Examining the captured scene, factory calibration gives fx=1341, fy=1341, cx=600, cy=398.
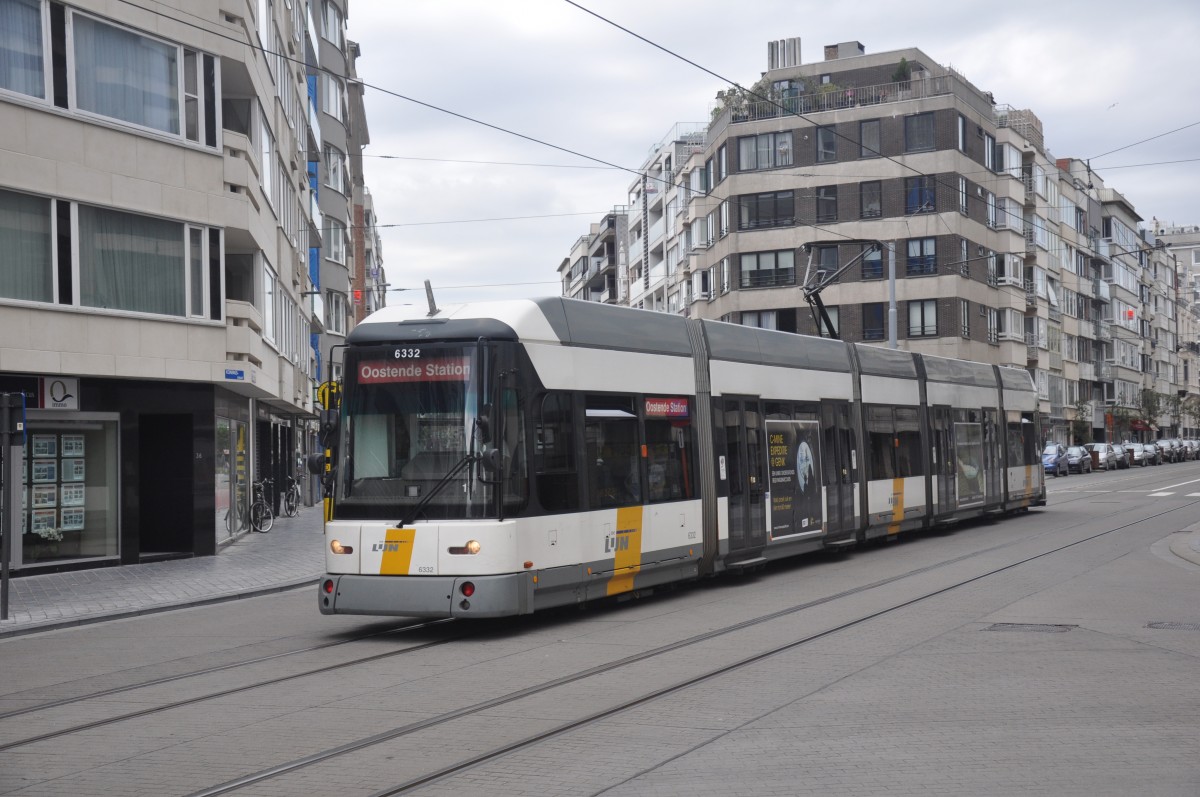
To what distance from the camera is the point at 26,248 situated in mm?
21000

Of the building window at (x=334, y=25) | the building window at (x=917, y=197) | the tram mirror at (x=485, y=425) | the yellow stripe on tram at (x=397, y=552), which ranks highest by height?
the building window at (x=334, y=25)

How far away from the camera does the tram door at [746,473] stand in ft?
55.4

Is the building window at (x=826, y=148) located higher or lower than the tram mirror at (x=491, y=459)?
Result: higher

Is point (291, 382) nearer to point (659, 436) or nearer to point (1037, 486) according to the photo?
point (1037, 486)

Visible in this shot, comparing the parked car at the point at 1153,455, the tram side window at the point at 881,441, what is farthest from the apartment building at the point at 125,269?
the parked car at the point at 1153,455

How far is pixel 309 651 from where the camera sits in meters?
12.1

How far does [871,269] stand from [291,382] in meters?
31.5

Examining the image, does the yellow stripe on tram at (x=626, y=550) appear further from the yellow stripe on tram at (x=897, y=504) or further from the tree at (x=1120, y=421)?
the tree at (x=1120, y=421)

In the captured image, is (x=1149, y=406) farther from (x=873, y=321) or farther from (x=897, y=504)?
(x=897, y=504)

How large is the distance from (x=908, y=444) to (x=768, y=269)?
39320 millimetres

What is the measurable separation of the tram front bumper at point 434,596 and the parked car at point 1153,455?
79413 millimetres

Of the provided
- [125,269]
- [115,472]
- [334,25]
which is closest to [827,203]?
[334,25]

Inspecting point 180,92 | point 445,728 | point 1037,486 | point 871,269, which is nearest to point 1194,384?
point 871,269

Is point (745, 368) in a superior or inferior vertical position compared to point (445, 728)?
superior
